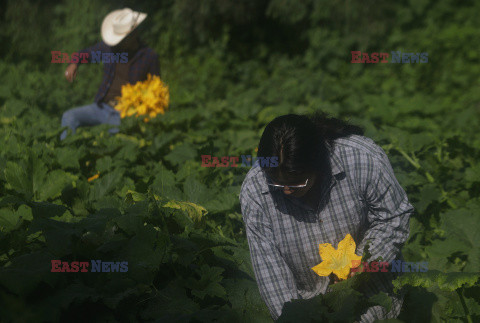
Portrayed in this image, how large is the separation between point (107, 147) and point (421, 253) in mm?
2571

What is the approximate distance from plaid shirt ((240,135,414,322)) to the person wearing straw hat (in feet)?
11.1

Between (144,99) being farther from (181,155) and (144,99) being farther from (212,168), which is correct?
(212,168)

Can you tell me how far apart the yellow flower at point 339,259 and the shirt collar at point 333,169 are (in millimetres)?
290

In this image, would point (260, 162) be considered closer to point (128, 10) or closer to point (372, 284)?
point (372, 284)

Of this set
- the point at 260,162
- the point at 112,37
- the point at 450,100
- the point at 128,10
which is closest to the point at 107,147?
the point at 112,37

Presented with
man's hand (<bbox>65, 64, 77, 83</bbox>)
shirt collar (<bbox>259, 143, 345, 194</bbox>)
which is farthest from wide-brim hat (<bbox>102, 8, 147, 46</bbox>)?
shirt collar (<bbox>259, 143, 345, 194</bbox>)

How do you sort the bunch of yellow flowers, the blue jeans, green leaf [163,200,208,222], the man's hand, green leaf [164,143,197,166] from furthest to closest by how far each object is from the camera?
the blue jeans < the man's hand < the bunch of yellow flowers < green leaf [164,143,197,166] < green leaf [163,200,208,222]

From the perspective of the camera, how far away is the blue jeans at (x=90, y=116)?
5586 mm

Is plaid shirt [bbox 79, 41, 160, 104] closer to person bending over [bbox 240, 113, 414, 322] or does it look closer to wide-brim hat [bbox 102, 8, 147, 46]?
wide-brim hat [bbox 102, 8, 147, 46]

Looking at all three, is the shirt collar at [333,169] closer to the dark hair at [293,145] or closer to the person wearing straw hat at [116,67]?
the dark hair at [293,145]

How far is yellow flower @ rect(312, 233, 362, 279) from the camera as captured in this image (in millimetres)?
2312

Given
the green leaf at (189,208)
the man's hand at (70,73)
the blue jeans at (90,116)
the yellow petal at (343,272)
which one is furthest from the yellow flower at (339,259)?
the man's hand at (70,73)

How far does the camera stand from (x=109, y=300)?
1972 mm

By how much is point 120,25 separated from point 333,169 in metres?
3.96
